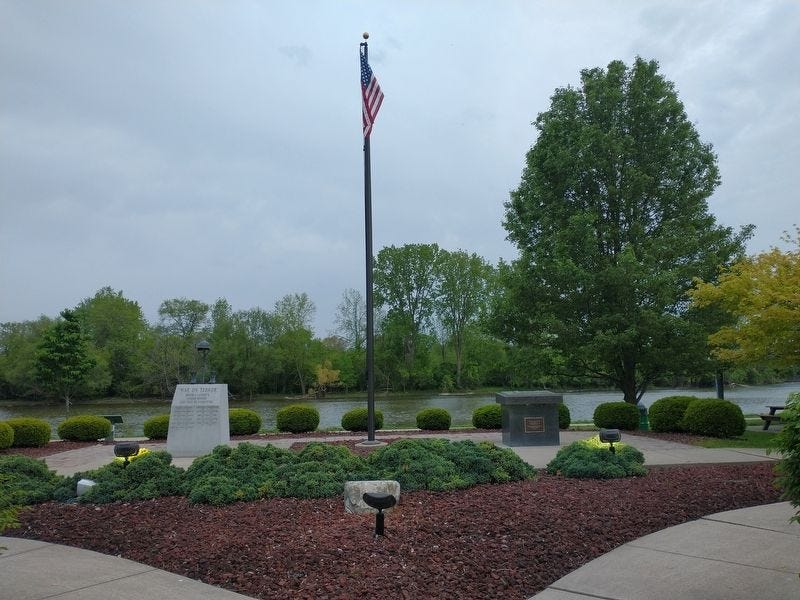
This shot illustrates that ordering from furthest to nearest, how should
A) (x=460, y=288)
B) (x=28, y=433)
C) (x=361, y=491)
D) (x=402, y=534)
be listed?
(x=460, y=288) → (x=28, y=433) → (x=361, y=491) → (x=402, y=534)

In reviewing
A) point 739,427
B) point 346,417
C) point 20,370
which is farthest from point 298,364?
point 739,427

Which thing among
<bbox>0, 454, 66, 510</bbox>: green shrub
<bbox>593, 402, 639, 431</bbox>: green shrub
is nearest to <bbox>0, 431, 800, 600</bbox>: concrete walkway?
<bbox>0, 454, 66, 510</bbox>: green shrub

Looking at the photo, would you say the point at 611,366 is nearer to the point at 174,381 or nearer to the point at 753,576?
the point at 753,576

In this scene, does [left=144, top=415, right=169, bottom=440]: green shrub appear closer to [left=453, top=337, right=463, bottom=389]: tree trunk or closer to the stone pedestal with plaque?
the stone pedestal with plaque

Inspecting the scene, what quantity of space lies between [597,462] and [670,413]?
26.6ft

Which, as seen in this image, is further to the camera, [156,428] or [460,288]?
[460,288]

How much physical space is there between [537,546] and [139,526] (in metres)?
3.96

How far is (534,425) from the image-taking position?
13.4m

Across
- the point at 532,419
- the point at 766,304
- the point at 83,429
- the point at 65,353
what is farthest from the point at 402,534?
the point at 65,353

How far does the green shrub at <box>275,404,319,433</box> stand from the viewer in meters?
17.8

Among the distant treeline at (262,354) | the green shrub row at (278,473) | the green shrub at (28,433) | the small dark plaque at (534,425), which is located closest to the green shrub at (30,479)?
the green shrub row at (278,473)

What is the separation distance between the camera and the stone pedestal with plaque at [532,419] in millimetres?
13336

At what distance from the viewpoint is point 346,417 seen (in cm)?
1822

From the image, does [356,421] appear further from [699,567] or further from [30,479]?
[699,567]
